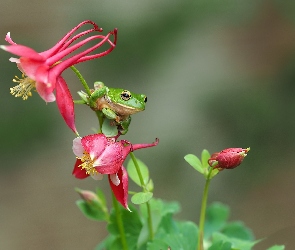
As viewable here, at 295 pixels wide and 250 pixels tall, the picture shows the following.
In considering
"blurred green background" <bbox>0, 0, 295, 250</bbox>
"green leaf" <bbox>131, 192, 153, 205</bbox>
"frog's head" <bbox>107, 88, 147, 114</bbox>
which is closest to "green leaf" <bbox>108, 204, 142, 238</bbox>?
"green leaf" <bbox>131, 192, 153, 205</bbox>

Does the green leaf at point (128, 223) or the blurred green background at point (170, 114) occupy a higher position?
the green leaf at point (128, 223)

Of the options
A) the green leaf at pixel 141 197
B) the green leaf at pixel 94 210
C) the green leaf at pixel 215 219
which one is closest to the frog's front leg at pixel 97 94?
the green leaf at pixel 141 197

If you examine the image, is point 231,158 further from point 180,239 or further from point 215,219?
point 215,219

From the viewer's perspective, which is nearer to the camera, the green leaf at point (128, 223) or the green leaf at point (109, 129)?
the green leaf at point (109, 129)

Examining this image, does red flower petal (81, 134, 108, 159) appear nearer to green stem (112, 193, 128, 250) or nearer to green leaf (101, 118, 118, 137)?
green leaf (101, 118, 118, 137)

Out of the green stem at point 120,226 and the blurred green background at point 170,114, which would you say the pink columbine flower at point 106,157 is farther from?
the blurred green background at point 170,114

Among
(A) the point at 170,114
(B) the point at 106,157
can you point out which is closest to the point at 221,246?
(B) the point at 106,157
